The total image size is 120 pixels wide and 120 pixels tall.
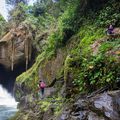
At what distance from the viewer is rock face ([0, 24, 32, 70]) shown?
29.9 meters

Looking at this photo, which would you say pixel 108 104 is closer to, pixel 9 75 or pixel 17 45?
pixel 17 45

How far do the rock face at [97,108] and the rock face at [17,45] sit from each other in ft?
67.7

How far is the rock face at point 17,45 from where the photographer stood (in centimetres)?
2989

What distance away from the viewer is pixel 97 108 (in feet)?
28.5

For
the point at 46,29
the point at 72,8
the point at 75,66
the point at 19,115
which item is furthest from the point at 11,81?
the point at 75,66

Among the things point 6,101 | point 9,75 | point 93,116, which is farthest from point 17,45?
point 93,116

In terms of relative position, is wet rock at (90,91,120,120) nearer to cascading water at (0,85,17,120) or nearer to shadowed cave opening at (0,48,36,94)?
cascading water at (0,85,17,120)

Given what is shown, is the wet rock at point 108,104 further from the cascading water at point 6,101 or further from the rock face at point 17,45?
the rock face at point 17,45

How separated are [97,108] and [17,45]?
2220 cm

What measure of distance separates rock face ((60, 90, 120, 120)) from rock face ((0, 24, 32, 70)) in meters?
20.6

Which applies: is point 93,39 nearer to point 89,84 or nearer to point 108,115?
point 89,84

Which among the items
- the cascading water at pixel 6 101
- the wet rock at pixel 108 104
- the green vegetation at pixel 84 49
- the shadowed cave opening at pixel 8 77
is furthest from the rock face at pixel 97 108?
the shadowed cave opening at pixel 8 77

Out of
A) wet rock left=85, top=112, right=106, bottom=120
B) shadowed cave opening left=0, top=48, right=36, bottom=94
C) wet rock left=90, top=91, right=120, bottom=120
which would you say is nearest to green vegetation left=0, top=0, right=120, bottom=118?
wet rock left=90, top=91, right=120, bottom=120

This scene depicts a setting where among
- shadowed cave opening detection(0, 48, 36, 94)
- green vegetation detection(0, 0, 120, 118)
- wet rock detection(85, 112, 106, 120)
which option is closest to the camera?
wet rock detection(85, 112, 106, 120)
